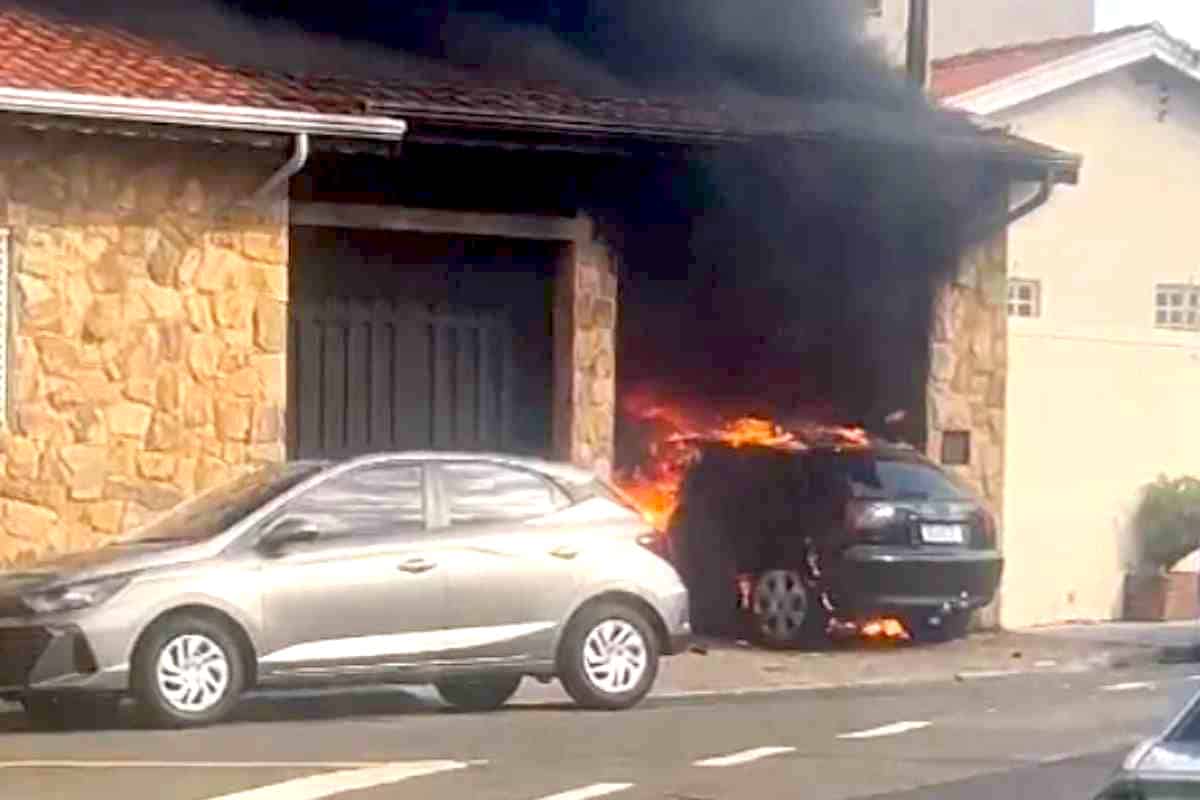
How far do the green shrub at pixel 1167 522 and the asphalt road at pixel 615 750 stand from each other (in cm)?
656

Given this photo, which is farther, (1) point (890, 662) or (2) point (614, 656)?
(1) point (890, 662)

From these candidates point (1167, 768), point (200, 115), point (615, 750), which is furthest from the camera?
point (200, 115)

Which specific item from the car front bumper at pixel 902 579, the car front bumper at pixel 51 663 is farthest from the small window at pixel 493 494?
the car front bumper at pixel 902 579

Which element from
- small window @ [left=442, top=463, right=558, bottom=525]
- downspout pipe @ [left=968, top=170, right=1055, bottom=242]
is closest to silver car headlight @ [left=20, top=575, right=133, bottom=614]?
small window @ [left=442, top=463, right=558, bottom=525]

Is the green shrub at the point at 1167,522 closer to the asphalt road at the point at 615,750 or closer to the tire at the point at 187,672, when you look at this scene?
the asphalt road at the point at 615,750

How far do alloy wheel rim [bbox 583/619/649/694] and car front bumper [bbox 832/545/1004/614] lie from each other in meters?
4.40

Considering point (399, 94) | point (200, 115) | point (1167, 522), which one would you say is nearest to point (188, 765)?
point (200, 115)

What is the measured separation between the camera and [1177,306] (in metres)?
25.5

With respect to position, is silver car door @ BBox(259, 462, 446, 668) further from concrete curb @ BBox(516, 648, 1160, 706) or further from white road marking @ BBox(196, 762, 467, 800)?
white road marking @ BBox(196, 762, 467, 800)

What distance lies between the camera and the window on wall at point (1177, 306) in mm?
25359

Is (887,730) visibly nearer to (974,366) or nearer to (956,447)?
(956,447)

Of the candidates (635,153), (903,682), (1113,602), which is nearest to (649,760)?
(903,682)

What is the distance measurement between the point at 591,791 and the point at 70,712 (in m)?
4.35

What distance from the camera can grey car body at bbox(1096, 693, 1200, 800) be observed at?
22.5 feet
